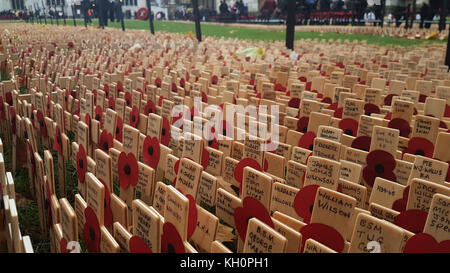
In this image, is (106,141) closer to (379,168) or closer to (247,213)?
(247,213)

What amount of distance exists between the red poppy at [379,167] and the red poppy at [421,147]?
53 cm

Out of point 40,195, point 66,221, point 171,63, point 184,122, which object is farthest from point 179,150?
point 171,63

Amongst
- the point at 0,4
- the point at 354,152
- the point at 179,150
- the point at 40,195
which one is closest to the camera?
the point at 40,195

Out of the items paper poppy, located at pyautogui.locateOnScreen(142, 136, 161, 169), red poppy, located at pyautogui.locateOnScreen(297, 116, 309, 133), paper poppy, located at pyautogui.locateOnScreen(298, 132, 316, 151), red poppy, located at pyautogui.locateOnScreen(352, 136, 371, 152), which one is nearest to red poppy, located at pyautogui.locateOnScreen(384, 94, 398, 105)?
red poppy, located at pyautogui.locateOnScreen(297, 116, 309, 133)

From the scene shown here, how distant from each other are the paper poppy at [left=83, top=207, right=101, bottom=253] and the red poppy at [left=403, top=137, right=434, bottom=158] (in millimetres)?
2209

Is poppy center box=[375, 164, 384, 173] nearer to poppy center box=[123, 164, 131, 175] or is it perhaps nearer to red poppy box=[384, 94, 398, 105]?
poppy center box=[123, 164, 131, 175]

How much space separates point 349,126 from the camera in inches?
127

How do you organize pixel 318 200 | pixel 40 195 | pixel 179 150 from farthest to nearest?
1. pixel 179 150
2. pixel 40 195
3. pixel 318 200

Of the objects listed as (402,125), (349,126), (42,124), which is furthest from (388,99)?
(42,124)

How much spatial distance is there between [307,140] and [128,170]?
4.29ft

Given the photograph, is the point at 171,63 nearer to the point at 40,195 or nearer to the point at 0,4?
the point at 40,195

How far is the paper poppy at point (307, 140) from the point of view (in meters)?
2.80
